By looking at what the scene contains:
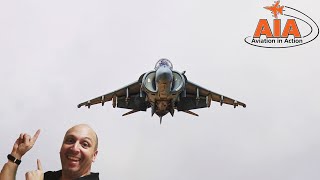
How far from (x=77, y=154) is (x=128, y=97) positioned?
83.2 ft

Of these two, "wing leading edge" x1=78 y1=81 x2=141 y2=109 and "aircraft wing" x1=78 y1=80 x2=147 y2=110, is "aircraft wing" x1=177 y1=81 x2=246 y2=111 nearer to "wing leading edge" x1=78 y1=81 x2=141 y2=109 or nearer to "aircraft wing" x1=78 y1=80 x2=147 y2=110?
"aircraft wing" x1=78 y1=80 x2=147 y2=110

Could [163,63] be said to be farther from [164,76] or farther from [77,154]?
[77,154]

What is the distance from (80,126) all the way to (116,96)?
26295 millimetres

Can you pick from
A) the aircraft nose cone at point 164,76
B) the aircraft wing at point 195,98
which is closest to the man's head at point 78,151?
the aircraft nose cone at point 164,76

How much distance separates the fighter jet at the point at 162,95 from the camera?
2167 cm

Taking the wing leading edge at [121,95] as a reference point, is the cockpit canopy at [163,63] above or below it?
above

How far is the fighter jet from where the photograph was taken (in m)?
21.7

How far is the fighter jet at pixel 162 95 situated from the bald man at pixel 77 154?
1805 centimetres

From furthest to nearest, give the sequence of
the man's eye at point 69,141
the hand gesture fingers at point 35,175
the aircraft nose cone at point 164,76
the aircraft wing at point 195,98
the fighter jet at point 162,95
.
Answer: the aircraft wing at point 195,98 → the fighter jet at point 162,95 → the aircraft nose cone at point 164,76 → the man's eye at point 69,141 → the hand gesture fingers at point 35,175

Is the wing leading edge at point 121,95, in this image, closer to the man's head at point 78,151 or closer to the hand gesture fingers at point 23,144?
the hand gesture fingers at point 23,144

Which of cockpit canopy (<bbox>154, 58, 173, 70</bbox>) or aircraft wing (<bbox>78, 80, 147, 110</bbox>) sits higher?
cockpit canopy (<bbox>154, 58, 173, 70</bbox>)

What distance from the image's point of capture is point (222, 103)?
1110 inches

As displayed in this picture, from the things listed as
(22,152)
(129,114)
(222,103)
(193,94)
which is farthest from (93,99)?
(22,152)

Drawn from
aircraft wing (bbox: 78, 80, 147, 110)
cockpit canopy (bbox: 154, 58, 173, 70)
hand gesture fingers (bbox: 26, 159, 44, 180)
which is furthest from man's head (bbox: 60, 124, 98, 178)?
aircraft wing (bbox: 78, 80, 147, 110)
